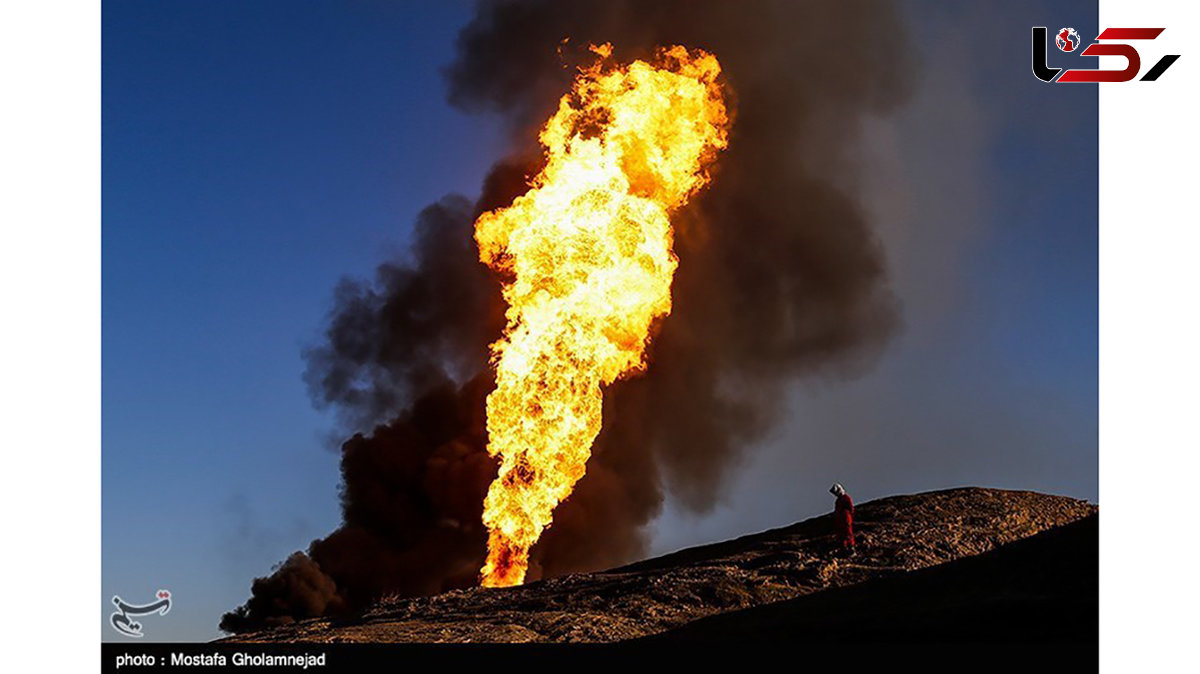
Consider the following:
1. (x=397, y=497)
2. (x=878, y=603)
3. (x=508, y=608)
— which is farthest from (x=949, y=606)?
(x=397, y=497)

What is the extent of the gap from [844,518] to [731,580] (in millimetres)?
3899

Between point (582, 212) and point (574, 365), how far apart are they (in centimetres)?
406

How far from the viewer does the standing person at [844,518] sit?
29.8 meters

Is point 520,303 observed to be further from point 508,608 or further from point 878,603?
point 878,603

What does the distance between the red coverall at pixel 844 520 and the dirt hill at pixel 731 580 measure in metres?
0.42

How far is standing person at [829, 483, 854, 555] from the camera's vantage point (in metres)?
29.8

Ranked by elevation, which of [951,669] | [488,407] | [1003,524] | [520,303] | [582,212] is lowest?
[951,669]

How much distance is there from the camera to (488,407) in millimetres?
32688

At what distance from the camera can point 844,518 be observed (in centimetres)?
2984
